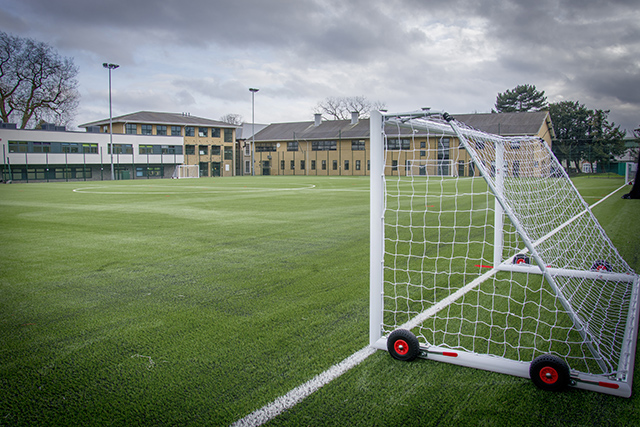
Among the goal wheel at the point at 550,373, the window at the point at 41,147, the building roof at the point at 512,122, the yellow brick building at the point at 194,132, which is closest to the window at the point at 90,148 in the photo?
the window at the point at 41,147

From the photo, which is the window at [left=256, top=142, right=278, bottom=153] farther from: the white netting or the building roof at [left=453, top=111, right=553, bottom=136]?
the white netting

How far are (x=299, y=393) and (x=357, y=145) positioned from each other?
6421 centimetres

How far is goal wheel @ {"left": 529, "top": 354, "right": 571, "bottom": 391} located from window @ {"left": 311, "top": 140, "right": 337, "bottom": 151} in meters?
65.8

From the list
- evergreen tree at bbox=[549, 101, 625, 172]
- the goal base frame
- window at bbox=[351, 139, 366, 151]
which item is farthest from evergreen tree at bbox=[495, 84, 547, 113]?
the goal base frame

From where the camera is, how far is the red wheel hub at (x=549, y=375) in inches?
110

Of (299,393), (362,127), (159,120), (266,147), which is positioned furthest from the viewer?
(266,147)

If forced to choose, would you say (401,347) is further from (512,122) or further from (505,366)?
(512,122)

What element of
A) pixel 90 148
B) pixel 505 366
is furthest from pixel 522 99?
pixel 505 366

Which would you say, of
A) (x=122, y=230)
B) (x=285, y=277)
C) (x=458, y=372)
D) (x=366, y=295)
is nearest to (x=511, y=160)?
(x=366, y=295)

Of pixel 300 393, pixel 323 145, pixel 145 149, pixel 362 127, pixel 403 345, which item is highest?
pixel 362 127

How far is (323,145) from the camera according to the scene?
226ft

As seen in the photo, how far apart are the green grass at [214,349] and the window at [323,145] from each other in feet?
201

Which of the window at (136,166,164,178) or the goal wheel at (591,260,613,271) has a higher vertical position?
the window at (136,166,164,178)

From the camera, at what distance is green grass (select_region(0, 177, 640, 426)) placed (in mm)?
2570
